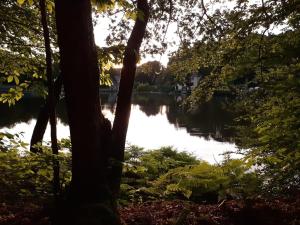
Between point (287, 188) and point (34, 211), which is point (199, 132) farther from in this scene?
point (34, 211)

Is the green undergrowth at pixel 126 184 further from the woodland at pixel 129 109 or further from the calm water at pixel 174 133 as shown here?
the calm water at pixel 174 133

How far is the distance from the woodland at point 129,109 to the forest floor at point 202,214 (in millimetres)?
17

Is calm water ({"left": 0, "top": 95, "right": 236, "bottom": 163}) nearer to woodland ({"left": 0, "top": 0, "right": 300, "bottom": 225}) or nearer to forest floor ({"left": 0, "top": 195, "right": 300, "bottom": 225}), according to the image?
woodland ({"left": 0, "top": 0, "right": 300, "bottom": 225})

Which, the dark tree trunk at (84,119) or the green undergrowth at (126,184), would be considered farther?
the green undergrowth at (126,184)

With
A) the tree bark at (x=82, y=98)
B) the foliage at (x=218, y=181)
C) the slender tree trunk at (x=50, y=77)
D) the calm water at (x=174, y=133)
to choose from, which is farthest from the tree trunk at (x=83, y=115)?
the calm water at (x=174, y=133)

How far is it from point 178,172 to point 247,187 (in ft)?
4.72

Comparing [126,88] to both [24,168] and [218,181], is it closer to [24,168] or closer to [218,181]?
[24,168]

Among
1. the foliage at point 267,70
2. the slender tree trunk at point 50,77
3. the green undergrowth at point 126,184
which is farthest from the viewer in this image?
the foliage at point 267,70

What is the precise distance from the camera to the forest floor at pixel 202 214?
15.9 feet

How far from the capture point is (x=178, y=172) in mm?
7828

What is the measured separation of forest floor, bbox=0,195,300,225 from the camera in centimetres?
484

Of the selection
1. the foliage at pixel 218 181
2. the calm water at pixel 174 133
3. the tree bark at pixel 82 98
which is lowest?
the calm water at pixel 174 133

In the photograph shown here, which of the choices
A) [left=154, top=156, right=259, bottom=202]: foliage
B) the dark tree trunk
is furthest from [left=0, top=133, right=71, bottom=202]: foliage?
[left=154, top=156, right=259, bottom=202]: foliage

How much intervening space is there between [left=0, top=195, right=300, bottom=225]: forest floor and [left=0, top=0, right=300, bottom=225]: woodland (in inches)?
0.7
